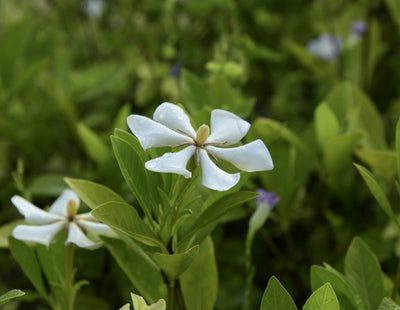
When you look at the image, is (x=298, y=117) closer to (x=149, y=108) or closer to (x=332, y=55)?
(x=332, y=55)

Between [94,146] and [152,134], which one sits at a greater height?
[152,134]

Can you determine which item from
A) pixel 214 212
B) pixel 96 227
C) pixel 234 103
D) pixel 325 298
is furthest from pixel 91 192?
pixel 234 103

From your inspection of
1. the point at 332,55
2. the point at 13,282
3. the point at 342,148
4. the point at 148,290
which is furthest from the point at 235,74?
the point at 13,282

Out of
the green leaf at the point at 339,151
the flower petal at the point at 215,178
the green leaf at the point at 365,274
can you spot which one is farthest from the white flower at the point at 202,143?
the green leaf at the point at 339,151

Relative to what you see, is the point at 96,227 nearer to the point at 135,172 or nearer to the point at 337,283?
the point at 135,172

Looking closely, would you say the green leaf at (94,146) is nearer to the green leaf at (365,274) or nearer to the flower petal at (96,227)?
the flower petal at (96,227)

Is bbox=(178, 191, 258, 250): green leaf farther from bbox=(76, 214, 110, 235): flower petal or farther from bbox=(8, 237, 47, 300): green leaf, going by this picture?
bbox=(8, 237, 47, 300): green leaf

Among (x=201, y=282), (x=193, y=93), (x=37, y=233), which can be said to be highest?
(x=193, y=93)
